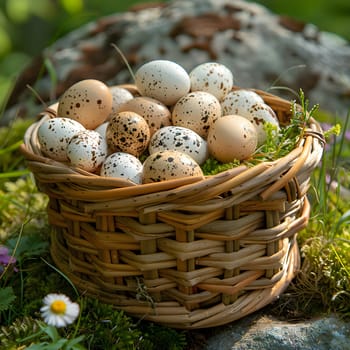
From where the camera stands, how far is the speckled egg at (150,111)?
64.8 inches

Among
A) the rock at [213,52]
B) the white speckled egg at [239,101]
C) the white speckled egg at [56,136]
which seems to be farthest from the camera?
the rock at [213,52]

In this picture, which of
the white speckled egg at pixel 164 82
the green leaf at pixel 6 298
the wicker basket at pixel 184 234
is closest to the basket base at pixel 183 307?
the wicker basket at pixel 184 234

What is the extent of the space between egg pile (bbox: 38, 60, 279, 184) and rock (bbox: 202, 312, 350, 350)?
43cm

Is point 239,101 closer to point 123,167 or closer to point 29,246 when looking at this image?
point 123,167

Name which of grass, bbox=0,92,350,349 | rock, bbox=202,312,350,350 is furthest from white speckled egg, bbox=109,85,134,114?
rock, bbox=202,312,350,350

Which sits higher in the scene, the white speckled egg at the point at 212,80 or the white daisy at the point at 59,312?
the white speckled egg at the point at 212,80

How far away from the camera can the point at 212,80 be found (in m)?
1.75

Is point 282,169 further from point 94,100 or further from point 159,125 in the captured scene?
point 94,100

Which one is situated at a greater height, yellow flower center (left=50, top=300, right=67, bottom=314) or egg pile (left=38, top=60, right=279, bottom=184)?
egg pile (left=38, top=60, right=279, bottom=184)

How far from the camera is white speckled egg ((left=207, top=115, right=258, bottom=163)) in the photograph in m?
1.51

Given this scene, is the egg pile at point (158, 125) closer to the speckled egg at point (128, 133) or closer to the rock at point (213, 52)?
the speckled egg at point (128, 133)

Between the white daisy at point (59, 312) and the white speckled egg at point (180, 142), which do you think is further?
the white speckled egg at point (180, 142)

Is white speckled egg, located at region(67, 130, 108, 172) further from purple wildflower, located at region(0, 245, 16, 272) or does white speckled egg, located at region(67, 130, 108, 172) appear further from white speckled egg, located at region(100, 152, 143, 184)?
purple wildflower, located at region(0, 245, 16, 272)

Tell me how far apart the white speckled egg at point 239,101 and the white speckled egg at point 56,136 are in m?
0.42
